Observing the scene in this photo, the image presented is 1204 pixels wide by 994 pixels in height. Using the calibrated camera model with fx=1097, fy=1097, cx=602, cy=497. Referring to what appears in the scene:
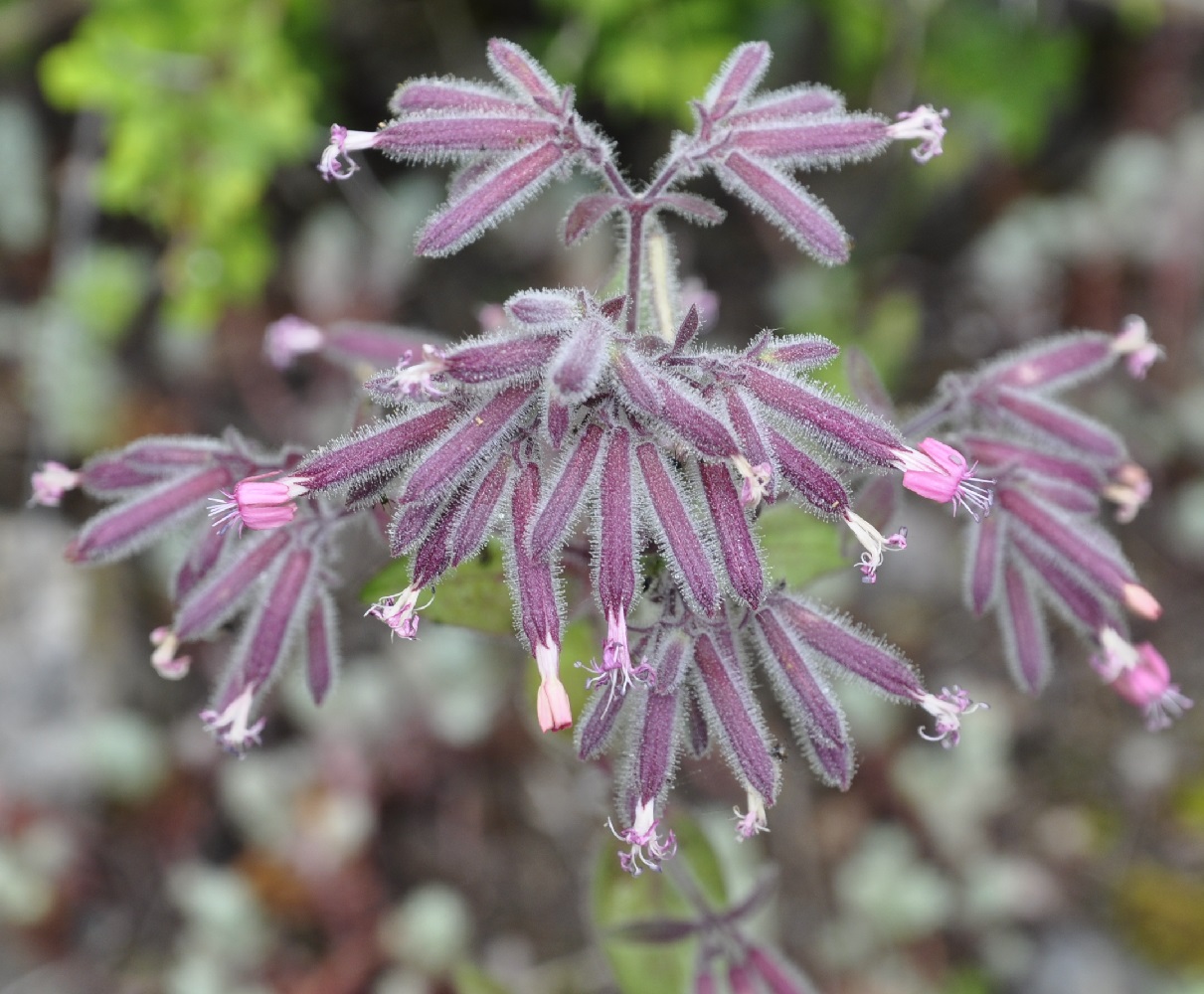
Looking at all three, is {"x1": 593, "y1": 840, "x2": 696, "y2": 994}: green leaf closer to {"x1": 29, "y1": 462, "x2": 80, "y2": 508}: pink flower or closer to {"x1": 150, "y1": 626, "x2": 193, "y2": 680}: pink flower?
{"x1": 150, "y1": 626, "x2": 193, "y2": 680}: pink flower

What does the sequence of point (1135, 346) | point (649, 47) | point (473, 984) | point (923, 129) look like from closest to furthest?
point (923, 129) → point (1135, 346) → point (473, 984) → point (649, 47)

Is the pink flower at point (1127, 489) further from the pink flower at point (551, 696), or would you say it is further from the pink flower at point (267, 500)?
the pink flower at point (267, 500)

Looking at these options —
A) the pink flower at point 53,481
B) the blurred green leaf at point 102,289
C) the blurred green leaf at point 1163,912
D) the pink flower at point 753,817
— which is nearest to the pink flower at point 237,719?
the pink flower at point 53,481

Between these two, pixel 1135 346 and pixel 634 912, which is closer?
pixel 1135 346

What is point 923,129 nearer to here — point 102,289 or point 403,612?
point 403,612

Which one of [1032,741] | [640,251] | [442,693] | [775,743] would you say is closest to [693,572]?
[775,743]

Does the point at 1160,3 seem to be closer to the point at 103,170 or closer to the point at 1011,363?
the point at 1011,363

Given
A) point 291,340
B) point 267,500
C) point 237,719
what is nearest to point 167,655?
point 237,719
